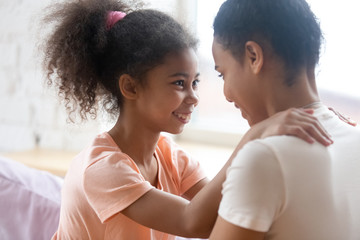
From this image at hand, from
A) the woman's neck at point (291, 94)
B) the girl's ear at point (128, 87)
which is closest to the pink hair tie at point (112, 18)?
the girl's ear at point (128, 87)

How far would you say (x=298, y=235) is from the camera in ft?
2.77

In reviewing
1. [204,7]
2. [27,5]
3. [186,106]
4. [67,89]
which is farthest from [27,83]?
[186,106]

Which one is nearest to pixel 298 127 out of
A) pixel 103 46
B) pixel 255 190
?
pixel 255 190

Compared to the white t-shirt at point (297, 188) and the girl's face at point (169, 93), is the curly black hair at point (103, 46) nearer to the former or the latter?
the girl's face at point (169, 93)

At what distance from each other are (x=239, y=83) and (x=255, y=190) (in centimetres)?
23

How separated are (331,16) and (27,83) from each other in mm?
1279

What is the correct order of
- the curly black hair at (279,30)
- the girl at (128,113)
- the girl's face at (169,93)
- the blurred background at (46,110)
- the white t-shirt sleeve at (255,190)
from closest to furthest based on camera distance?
the white t-shirt sleeve at (255,190) < the curly black hair at (279,30) < the girl at (128,113) < the girl's face at (169,93) < the blurred background at (46,110)

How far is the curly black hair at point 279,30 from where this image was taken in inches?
35.0

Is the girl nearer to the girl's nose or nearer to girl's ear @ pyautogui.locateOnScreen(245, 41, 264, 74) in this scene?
the girl's nose

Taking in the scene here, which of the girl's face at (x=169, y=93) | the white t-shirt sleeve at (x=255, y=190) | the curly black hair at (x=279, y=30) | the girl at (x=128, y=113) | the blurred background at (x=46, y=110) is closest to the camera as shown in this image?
the white t-shirt sleeve at (x=255, y=190)

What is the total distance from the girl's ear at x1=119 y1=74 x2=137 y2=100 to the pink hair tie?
14 cm

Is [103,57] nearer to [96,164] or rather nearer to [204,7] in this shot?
[96,164]

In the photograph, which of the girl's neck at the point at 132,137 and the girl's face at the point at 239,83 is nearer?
the girl's face at the point at 239,83

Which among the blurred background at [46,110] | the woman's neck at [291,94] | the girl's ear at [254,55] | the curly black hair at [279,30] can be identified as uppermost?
the curly black hair at [279,30]
